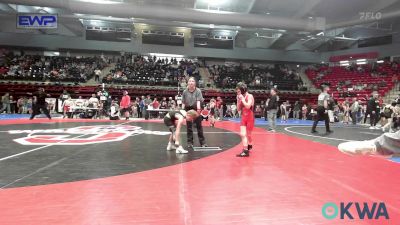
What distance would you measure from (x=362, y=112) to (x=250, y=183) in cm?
1950

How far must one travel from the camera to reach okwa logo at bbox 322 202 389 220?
2.65 m

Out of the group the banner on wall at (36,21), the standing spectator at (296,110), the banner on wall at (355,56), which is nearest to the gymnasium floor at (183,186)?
the banner on wall at (36,21)

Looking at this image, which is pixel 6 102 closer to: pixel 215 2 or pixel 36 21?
pixel 36 21

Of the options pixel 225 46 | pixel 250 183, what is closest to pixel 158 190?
pixel 250 183

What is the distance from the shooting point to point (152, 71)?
2678 cm

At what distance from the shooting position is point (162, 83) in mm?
24938

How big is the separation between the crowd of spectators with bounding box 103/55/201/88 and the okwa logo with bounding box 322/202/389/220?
2085 cm

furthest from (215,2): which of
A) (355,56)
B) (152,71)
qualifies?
(355,56)

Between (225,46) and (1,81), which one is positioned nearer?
(1,81)

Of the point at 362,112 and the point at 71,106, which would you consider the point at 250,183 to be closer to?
the point at 71,106

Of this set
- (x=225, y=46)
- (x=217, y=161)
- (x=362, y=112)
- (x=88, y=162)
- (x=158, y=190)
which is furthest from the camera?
(x=225, y=46)

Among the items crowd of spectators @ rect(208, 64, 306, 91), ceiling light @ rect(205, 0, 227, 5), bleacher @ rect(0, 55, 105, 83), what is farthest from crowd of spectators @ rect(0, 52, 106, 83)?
ceiling light @ rect(205, 0, 227, 5)

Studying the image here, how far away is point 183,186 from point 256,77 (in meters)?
26.4

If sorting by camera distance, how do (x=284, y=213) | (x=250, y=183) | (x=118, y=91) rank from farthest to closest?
(x=118, y=91), (x=250, y=183), (x=284, y=213)
